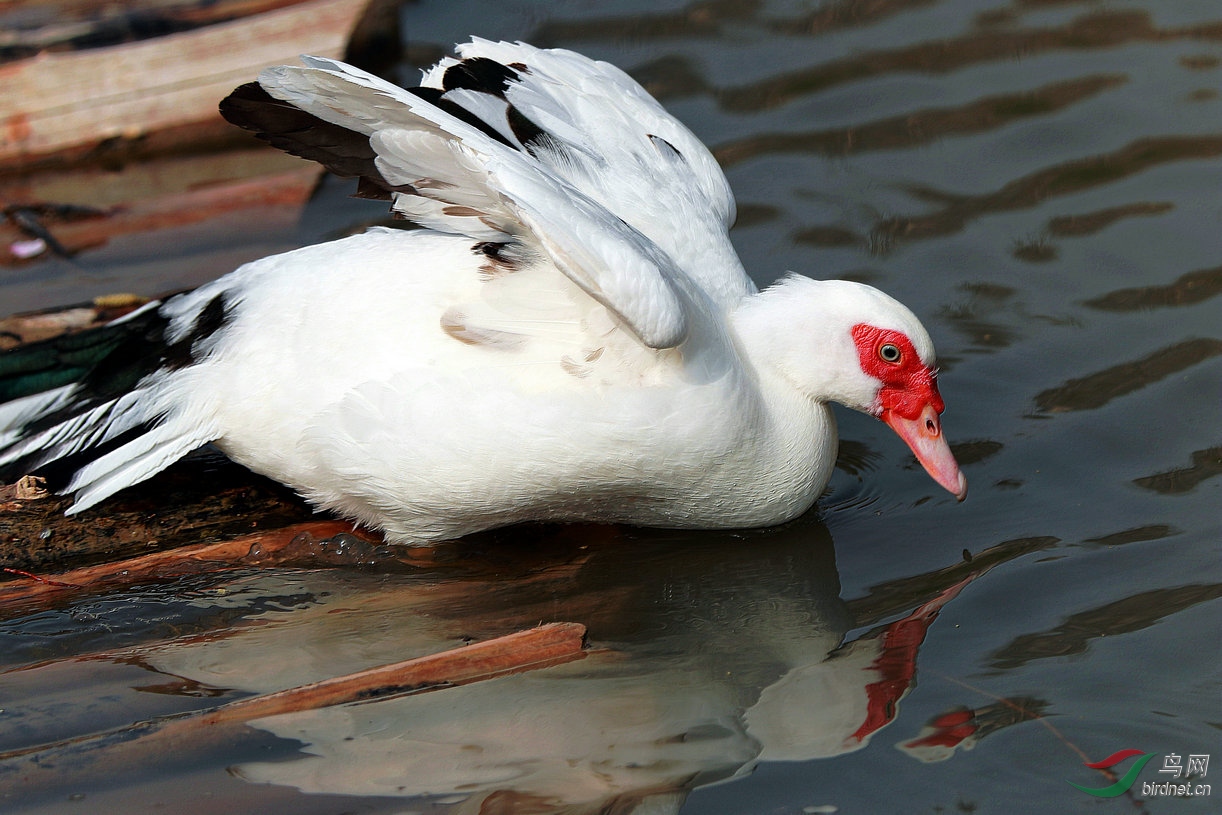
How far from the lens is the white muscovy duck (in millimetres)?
3498

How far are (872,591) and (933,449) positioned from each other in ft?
1.75

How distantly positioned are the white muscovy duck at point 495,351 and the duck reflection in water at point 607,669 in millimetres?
186

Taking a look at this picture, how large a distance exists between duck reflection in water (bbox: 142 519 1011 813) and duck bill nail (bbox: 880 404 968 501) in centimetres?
27

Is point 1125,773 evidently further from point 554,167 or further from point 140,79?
point 140,79

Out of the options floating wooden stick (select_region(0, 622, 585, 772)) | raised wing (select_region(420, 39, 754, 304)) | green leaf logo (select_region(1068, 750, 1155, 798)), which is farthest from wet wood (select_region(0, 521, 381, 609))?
green leaf logo (select_region(1068, 750, 1155, 798))

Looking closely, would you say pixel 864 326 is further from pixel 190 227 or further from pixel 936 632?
pixel 190 227

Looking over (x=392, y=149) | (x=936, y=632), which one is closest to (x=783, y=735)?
(x=936, y=632)

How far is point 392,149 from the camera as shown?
11.6ft

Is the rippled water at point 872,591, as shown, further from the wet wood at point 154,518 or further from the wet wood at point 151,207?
the wet wood at point 154,518

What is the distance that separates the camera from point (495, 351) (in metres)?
3.69

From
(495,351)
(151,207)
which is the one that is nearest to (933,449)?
(495,351)

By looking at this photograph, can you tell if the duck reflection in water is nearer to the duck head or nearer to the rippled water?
the rippled water

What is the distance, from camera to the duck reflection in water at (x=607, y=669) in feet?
10.2

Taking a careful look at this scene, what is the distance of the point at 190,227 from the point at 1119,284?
3988 mm
